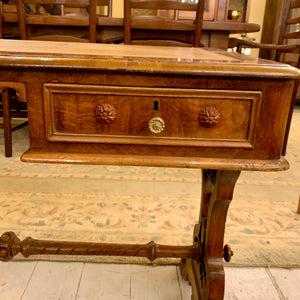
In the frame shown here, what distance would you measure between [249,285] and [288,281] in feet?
0.47

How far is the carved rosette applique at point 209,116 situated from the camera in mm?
605

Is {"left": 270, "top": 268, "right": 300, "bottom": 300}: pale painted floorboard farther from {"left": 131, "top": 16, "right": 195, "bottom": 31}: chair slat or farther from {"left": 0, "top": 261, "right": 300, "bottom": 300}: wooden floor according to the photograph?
{"left": 131, "top": 16, "right": 195, "bottom": 31}: chair slat

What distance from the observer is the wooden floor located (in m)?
1.02

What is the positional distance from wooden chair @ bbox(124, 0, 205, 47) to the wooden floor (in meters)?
1.41

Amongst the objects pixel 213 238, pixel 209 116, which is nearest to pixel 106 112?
pixel 209 116

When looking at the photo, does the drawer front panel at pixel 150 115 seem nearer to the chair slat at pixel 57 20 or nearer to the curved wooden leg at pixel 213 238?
the curved wooden leg at pixel 213 238

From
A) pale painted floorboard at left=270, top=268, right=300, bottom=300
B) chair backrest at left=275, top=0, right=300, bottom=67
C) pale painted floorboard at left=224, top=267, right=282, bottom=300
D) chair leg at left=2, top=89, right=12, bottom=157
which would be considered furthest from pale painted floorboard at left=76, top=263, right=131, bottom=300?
chair backrest at left=275, top=0, right=300, bottom=67

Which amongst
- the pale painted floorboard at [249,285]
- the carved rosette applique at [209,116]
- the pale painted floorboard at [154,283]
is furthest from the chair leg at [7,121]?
the carved rosette applique at [209,116]

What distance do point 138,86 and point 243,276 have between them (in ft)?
2.76

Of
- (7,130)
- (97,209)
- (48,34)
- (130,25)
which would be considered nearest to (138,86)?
(97,209)

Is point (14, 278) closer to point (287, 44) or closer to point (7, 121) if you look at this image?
point (7, 121)

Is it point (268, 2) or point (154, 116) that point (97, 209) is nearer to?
point (154, 116)

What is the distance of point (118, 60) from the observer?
1.87ft

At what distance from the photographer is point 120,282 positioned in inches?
42.1
